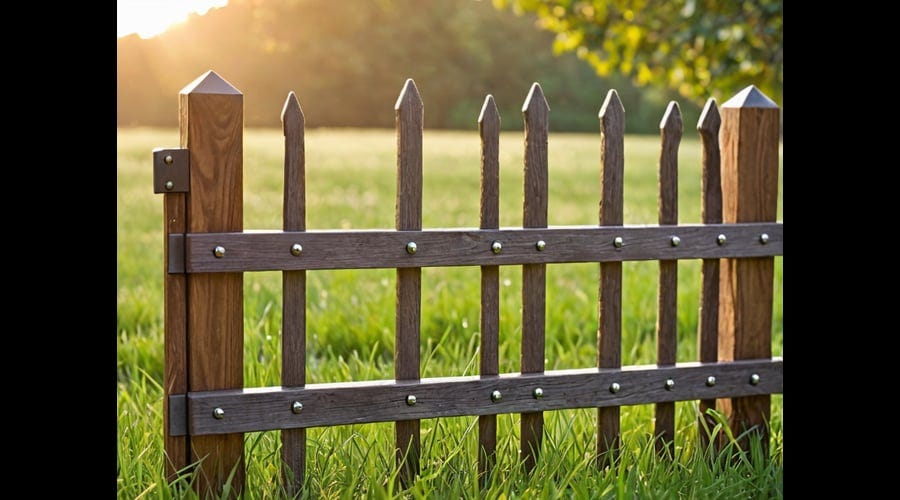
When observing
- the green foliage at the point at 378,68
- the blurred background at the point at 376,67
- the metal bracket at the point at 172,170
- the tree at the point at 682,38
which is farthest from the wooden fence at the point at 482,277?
the green foliage at the point at 378,68

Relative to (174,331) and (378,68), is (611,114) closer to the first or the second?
(174,331)

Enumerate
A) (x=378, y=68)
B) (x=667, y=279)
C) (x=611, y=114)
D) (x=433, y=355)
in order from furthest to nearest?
(x=378, y=68), (x=433, y=355), (x=667, y=279), (x=611, y=114)

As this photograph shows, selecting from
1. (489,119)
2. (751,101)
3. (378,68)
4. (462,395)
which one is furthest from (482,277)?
(378,68)

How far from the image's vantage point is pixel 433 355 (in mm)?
3752

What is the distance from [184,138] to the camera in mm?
2318

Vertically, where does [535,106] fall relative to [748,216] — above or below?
above

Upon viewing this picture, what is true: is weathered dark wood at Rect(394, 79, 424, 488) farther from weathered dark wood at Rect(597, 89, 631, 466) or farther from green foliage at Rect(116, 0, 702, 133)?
green foliage at Rect(116, 0, 702, 133)

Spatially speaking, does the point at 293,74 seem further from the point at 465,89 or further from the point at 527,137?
the point at 527,137

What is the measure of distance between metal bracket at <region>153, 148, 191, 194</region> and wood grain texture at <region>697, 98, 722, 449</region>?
61.3 inches

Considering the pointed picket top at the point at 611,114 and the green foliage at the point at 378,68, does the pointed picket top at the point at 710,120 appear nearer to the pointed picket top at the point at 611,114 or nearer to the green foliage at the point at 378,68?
the pointed picket top at the point at 611,114

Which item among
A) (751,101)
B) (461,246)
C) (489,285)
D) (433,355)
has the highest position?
(751,101)

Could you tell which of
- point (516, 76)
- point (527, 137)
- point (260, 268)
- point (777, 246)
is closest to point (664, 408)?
point (777, 246)

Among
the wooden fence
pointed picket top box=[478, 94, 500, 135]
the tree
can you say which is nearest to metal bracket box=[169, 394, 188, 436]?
the wooden fence

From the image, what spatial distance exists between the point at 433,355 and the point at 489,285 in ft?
4.02
